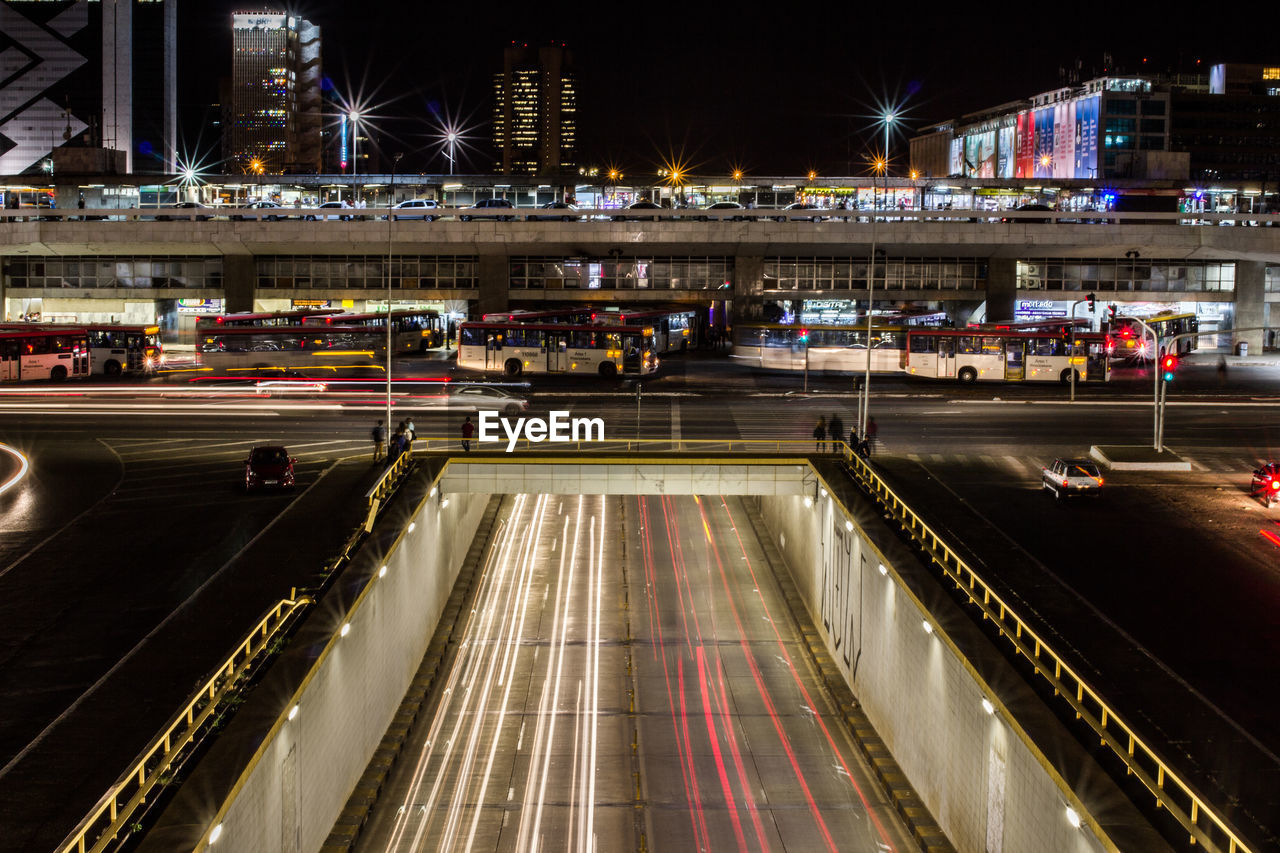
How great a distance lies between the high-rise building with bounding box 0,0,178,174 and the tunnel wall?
17280 cm

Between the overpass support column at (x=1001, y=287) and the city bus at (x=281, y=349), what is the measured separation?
39.3 m

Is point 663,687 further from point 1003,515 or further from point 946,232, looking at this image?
point 946,232

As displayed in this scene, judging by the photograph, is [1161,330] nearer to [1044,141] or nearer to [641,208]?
[641,208]

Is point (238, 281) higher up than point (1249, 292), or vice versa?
point (1249, 292)

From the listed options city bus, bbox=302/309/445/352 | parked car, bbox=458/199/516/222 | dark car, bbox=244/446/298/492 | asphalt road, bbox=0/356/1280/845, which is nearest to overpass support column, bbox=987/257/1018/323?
asphalt road, bbox=0/356/1280/845

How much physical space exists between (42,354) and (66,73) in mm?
142722

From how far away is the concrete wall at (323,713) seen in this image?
14.4 metres

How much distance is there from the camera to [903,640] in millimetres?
22938

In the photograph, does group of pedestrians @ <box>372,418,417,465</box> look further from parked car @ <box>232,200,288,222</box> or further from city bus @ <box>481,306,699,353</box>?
parked car @ <box>232,200,288,222</box>

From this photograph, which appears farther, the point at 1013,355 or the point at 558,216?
the point at 558,216

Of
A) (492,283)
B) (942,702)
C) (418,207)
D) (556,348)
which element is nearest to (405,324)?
(492,283)

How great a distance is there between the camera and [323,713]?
19.0 metres

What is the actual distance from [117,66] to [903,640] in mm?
192813

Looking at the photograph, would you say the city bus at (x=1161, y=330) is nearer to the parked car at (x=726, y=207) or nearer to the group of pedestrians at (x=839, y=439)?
the parked car at (x=726, y=207)
